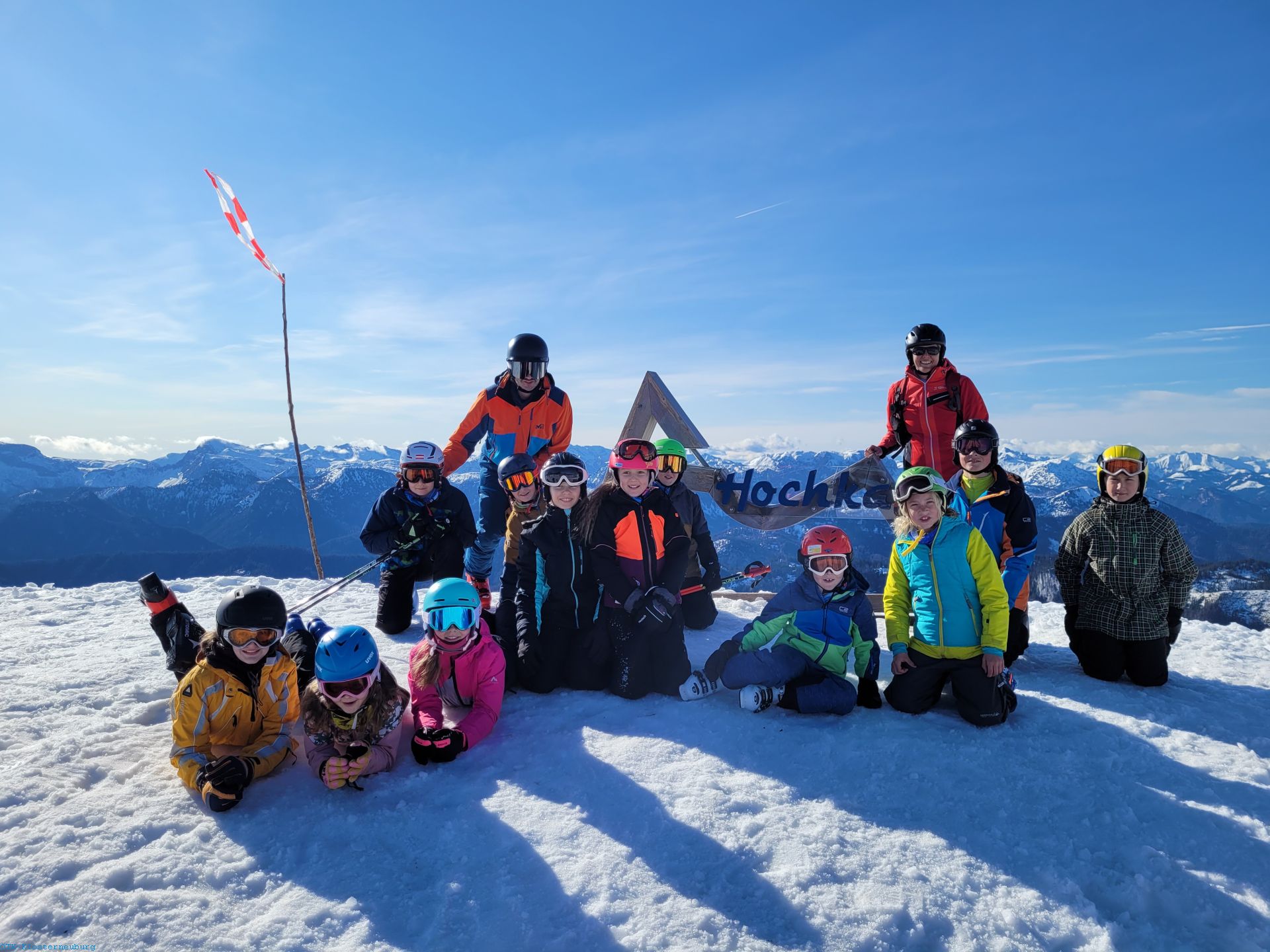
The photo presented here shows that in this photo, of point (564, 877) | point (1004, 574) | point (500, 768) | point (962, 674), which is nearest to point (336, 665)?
point (500, 768)

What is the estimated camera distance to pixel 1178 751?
151 inches

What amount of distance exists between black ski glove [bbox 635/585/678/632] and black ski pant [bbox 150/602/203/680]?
2.94 m

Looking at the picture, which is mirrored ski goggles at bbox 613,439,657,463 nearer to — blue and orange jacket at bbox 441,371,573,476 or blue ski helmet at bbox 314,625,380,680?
blue and orange jacket at bbox 441,371,573,476

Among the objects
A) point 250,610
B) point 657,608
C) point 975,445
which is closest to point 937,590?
point 975,445

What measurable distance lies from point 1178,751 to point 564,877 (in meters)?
3.75

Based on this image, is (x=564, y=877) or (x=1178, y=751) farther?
(x=1178, y=751)

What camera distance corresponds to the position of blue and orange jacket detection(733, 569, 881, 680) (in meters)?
4.38

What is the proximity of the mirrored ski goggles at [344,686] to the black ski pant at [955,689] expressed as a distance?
132 inches

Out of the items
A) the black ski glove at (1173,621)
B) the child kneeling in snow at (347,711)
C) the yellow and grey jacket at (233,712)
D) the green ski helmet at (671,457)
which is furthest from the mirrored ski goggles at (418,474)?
the black ski glove at (1173,621)

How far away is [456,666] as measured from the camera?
399 centimetres

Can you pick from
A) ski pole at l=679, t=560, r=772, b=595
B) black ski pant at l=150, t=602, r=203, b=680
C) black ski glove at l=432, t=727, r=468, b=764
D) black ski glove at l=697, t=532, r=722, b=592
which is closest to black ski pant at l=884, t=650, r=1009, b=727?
ski pole at l=679, t=560, r=772, b=595

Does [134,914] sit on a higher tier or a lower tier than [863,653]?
lower

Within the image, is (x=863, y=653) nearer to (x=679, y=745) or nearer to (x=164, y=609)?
(x=679, y=745)

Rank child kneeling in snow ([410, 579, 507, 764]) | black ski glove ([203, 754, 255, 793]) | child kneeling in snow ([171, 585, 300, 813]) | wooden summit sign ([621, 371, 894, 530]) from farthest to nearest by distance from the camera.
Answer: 1. wooden summit sign ([621, 371, 894, 530])
2. child kneeling in snow ([410, 579, 507, 764])
3. child kneeling in snow ([171, 585, 300, 813])
4. black ski glove ([203, 754, 255, 793])
